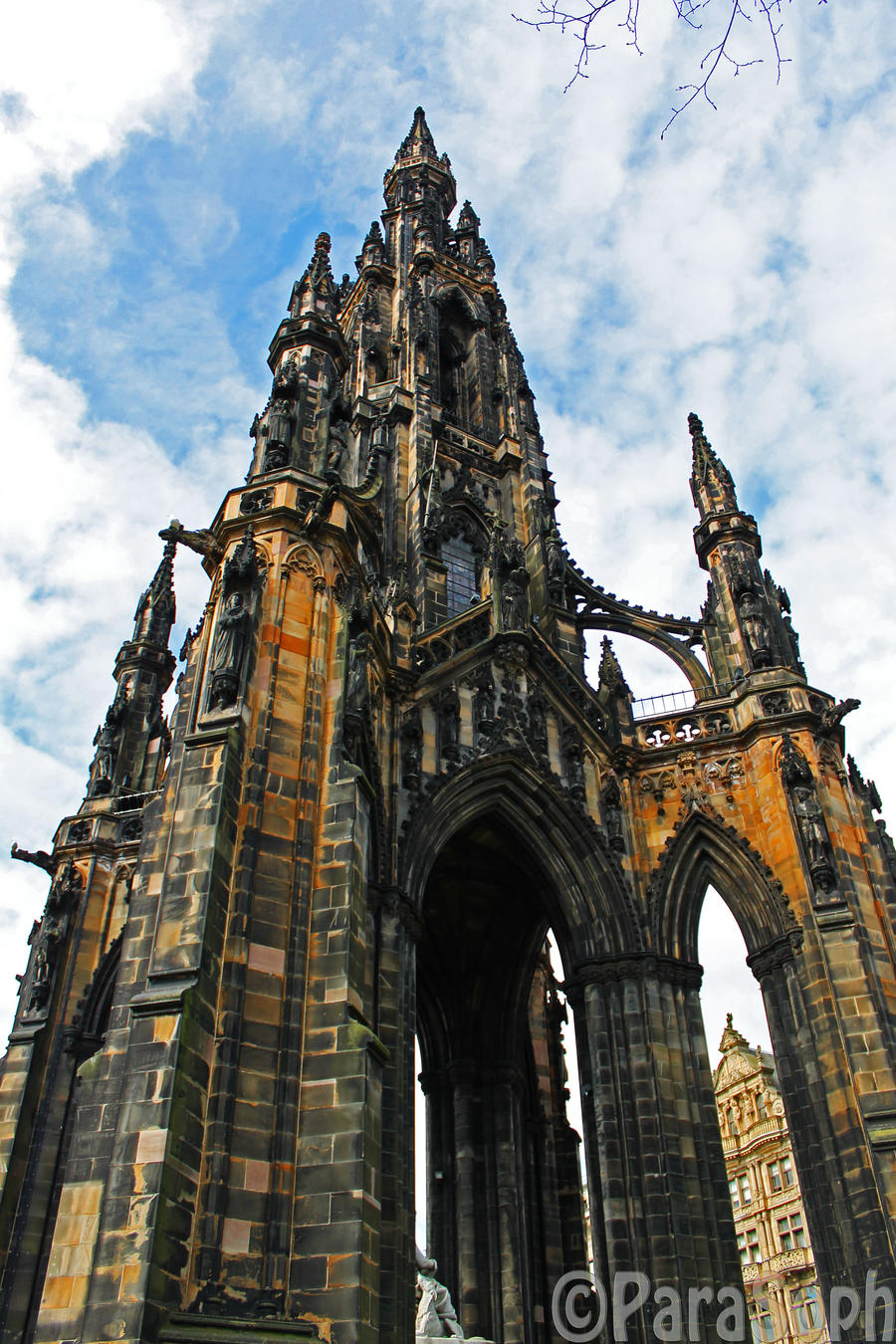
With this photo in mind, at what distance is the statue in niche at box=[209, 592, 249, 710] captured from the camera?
39.4ft

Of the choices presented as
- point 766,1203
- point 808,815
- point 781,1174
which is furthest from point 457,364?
point 766,1203

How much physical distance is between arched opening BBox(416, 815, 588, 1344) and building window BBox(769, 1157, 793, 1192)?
20.0m

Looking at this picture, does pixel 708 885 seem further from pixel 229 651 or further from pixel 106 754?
pixel 106 754

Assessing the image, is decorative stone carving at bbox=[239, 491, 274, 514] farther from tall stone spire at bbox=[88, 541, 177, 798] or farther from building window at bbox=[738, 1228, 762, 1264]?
building window at bbox=[738, 1228, 762, 1264]

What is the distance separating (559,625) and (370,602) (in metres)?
7.86

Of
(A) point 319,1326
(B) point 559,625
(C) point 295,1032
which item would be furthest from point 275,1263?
(B) point 559,625

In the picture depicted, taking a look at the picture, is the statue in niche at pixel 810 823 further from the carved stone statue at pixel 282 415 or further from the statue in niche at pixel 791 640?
the carved stone statue at pixel 282 415

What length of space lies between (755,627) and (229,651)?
420 inches

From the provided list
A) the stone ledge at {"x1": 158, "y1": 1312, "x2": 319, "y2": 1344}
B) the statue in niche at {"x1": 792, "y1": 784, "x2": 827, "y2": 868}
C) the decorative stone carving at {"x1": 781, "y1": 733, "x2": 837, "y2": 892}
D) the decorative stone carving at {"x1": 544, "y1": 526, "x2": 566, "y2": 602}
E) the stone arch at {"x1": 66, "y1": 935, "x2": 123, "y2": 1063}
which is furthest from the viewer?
the decorative stone carving at {"x1": 544, "y1": 526, "x2": 566, "y2": 602}

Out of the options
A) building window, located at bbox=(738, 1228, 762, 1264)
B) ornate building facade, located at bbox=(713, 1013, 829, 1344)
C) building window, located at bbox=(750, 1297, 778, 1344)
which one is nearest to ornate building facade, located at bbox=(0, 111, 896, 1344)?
ornate building facade, located at bbox=(713, 1013, 829, 1344)

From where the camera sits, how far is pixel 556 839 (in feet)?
57.2

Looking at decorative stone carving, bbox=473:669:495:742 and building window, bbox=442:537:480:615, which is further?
building window, bbox=442:537:480:615

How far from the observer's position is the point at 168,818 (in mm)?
11406

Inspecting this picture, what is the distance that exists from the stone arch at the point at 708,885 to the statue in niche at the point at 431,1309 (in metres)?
5.58
